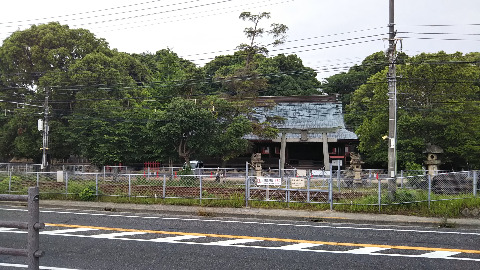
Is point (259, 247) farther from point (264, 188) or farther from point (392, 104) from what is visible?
point (392, 104)

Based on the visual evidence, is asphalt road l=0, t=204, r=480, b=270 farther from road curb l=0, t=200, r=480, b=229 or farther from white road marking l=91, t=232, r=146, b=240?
road curb l=0, t=200, r=480, b=229

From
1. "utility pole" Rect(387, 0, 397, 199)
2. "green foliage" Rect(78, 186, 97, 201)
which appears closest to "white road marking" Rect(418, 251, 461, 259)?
"utility pole" Rect(387, 0, 397, 199)

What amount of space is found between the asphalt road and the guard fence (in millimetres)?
2897

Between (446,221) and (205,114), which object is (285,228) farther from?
(205,114)

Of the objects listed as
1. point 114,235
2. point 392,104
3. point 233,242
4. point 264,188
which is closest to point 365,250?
point 233,242

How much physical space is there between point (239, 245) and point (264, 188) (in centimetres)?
714

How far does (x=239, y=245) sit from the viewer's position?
381 inches

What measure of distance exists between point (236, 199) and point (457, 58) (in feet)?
73.3

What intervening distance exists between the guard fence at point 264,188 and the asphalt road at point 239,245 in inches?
114

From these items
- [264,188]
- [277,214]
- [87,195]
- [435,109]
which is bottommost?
[277,214]

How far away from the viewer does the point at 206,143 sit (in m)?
31.5

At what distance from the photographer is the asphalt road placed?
802cm

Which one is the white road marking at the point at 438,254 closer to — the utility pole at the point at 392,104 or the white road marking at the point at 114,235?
the white road marking at the point at 114,235

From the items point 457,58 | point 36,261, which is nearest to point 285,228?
point 36,261
